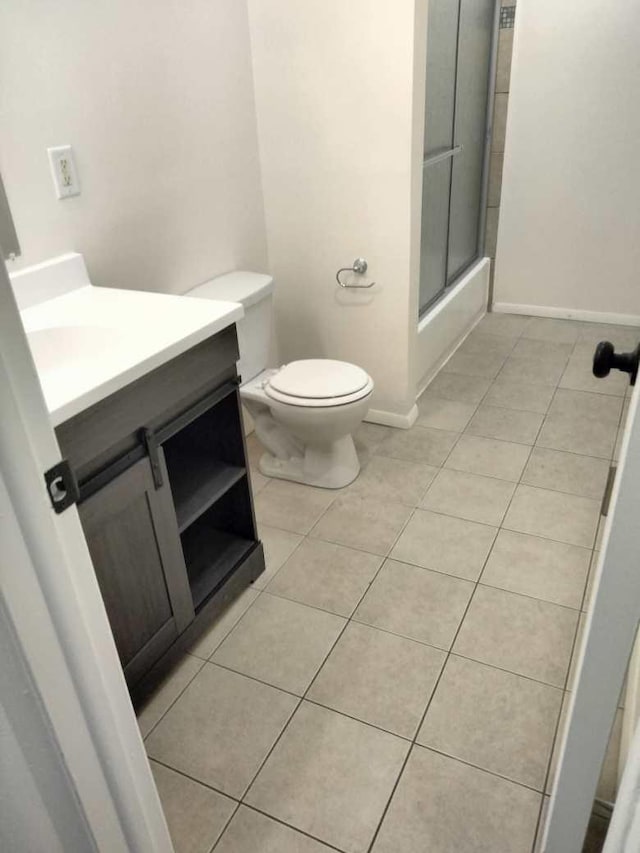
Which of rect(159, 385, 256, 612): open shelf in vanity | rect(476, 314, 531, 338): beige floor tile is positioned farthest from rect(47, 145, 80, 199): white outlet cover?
rect(476, 314, 531, 338): beige floor tile

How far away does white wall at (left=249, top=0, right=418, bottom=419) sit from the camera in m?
2.26

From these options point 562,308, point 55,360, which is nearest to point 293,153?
point 55,360

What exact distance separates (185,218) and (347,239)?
0.69m

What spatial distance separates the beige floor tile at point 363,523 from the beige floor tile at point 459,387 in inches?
36.3

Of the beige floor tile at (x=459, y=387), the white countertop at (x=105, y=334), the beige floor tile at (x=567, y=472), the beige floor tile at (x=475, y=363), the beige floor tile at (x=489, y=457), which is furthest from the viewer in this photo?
the beige floor tile at (x=475, y=363)

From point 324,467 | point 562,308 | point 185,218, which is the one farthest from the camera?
point 562,308

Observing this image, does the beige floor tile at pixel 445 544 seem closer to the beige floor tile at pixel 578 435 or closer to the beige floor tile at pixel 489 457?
the beige floor tile at pixel 489 457

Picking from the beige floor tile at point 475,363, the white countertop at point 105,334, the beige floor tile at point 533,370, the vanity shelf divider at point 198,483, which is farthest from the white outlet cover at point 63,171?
the beige floor tile at point 533,370

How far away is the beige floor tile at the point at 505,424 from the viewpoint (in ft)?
9.00

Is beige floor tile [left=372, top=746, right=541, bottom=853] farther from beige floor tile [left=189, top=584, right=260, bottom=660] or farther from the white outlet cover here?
the white outlet cover

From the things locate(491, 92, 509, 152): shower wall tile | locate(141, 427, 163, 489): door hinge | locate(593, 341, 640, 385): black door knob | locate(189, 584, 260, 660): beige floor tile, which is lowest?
locate(189, 584, 260, 660): beige floor tile

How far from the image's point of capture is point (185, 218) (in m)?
2.19

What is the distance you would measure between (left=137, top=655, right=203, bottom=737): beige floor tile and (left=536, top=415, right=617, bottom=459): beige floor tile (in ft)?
5.45

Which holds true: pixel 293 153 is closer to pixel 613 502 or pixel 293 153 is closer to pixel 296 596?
pixel 296 596
